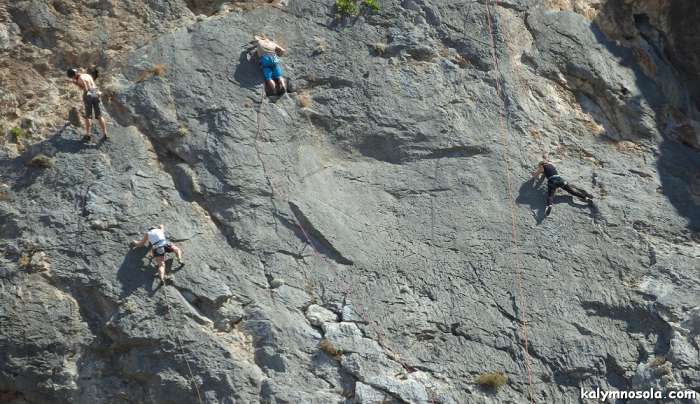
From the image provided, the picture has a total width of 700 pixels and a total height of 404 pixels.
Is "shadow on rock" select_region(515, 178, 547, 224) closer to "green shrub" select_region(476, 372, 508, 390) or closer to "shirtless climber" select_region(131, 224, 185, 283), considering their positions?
"green shrub" select_region(476, 372, 508, 390)

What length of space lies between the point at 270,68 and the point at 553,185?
5.10 metres

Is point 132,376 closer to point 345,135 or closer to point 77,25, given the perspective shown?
point 345,135

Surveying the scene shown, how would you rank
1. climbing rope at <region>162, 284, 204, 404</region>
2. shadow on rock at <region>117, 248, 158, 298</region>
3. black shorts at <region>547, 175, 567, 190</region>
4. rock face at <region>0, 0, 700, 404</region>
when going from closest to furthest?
climbing rope at <region>162, 284, 204, 404</region>
rock face at <region>0, 0, 700, 404</region>
shadow on rock at <region>117, 248, 158, 298</region>
black shorts at <region>547, 175, 567, 190</region>

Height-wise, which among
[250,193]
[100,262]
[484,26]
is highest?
[484,26]

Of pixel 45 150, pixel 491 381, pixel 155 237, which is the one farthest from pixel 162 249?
pixel 491 381

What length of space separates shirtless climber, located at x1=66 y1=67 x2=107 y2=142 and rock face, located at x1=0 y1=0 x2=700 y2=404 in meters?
0.33

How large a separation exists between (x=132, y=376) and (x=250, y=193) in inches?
133

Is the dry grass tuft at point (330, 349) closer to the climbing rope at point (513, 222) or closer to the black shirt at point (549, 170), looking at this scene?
the climbing rope at point (513, 222)

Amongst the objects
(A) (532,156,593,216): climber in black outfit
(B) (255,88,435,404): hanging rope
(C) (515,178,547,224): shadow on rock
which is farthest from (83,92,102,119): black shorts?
(A) (532,156,593,216): climber in black outfit

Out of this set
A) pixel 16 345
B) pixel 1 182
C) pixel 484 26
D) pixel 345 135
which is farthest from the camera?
pixel 484 26

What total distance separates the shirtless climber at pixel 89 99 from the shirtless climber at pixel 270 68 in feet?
9.09

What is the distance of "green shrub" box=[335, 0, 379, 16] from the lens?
1802cm

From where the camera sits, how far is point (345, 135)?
1694cm

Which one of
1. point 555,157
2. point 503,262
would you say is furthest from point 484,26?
point 503,262
